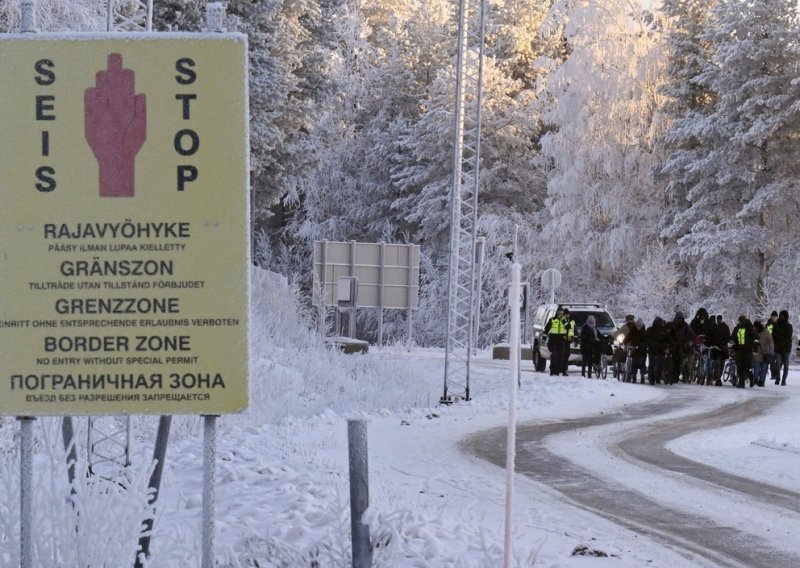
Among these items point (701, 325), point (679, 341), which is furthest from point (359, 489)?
point (701, 325)

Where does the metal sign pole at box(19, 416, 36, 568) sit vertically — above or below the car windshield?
above

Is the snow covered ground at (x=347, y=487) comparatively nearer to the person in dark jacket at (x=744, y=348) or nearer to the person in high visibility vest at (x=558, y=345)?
the person in dark jacket at (x=744, y=348)

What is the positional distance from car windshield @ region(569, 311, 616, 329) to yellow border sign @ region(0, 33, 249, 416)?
107 feet

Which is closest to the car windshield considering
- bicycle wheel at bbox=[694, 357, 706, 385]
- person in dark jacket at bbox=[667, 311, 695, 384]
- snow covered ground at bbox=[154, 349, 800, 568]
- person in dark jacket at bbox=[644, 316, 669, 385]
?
bicycle wheel at bbox=[694, 357, 706, 385]

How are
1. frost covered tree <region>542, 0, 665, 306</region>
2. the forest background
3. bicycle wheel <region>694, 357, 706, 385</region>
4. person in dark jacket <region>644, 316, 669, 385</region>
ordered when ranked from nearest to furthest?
person in dark jacket <region>644, 316, 669, 385</region>, bicycle wheel <region>694, 357, 706, 385</region>, the forest background, frost covered tree <region>542, 0, 665, 306</region>

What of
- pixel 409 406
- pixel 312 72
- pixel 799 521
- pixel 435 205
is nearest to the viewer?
pixel 799 521

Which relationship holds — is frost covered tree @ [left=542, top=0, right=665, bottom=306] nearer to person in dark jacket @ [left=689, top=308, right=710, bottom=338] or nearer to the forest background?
the forest background

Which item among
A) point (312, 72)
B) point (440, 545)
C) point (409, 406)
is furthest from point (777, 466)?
point (312, 72)

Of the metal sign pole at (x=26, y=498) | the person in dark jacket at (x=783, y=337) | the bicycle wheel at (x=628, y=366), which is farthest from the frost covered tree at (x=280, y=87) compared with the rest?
the metal sign pole at (x=26, y=498)

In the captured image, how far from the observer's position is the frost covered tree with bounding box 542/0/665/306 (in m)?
54.2

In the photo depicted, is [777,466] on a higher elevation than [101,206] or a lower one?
lower

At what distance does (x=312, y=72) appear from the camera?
44.0 metres

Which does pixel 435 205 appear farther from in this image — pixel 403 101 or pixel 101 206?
pixel 101 206

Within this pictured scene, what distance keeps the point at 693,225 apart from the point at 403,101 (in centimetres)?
2001
